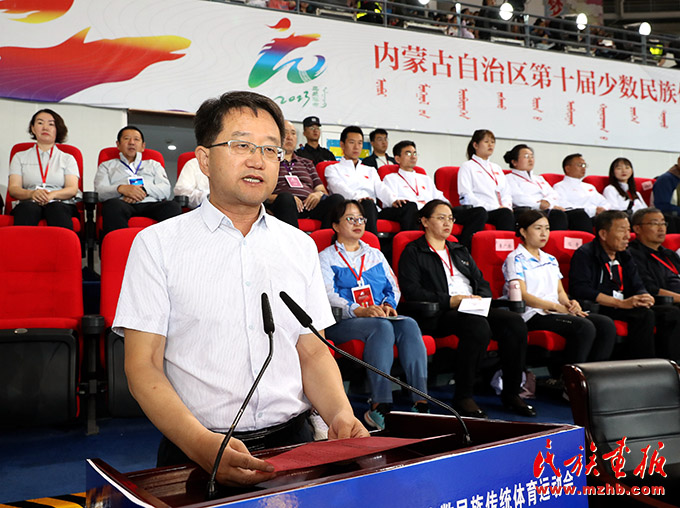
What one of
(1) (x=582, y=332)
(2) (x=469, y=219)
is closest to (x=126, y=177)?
(2) (x=469, y=219)

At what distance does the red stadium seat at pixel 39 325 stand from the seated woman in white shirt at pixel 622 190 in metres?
5.01

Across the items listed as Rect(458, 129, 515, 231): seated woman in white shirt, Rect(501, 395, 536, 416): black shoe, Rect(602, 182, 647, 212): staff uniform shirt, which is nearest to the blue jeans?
Rect(501, 395, 536, 416): black shoe

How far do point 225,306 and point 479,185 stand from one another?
4.07 metres

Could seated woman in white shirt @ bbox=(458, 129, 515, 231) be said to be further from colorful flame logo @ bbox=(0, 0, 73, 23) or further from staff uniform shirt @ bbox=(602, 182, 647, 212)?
colorful flame logo @ bbox=(0, 0, 73, 23)

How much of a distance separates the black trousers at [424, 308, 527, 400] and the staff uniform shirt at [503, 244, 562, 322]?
37 centimetres

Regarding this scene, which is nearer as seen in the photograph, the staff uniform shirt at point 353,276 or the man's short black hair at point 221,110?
the man's short black hair at point 221,110

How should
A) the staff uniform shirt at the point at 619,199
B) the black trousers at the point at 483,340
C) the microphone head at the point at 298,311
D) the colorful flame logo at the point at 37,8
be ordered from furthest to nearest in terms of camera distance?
1. the staff uniform shirt at the point at 619,199
2. the colorful flame logo at the point at 37,8
3. the black trousers at the point at 483,340
4. the microphone head at the point at 298,311

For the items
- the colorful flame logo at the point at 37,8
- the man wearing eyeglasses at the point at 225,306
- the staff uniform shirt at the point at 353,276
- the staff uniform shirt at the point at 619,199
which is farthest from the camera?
the staff uniform shirt at the point at 619,199

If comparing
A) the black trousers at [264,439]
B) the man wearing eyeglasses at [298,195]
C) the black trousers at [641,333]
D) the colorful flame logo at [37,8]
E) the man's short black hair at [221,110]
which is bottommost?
the black trousers at [641,333]

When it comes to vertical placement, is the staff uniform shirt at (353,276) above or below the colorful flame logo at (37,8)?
below

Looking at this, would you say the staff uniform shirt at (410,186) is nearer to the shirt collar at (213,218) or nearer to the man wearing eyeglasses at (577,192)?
the man wearing eyeglasses at (577,192)

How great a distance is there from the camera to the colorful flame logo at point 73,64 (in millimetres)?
4801

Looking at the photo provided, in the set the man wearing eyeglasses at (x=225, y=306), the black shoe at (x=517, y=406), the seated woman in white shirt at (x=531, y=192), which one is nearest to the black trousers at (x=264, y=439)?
the man wearing eyeglasses at (x=225, y=306)

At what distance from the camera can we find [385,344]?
2.83 meters
